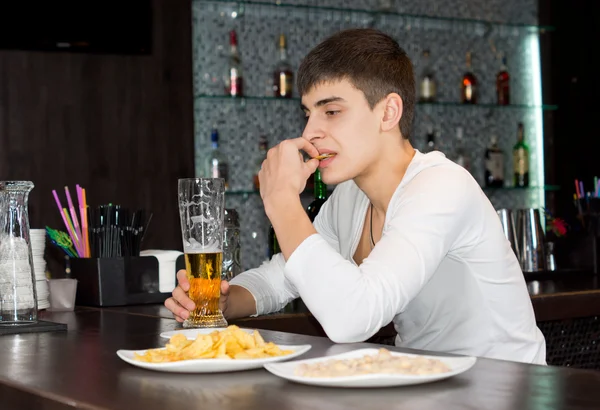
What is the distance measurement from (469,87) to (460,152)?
0.32 meters

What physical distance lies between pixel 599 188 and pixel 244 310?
64.5 inches

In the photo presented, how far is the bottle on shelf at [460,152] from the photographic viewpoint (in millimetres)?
4426

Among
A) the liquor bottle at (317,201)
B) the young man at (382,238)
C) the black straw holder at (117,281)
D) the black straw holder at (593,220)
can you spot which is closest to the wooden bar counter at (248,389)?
the young man at (382,238)

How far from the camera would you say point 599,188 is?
3.03 m

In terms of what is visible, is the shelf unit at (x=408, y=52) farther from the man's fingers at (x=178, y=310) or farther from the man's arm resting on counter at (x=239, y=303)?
the man's fingers at (x=178, y=310)

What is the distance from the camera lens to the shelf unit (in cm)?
397

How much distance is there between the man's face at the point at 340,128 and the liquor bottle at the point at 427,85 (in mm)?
2645

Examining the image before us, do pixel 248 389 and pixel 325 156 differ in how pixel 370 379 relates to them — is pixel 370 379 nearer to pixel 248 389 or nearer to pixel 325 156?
pixel 248 389

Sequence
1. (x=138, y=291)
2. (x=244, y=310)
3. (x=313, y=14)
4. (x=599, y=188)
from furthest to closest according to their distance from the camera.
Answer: (x=313, y=14)
(x=599, y=188)
(x=138, y=291)
(x=244, y=310)

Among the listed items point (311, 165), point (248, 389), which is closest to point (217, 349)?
point (248, 389)

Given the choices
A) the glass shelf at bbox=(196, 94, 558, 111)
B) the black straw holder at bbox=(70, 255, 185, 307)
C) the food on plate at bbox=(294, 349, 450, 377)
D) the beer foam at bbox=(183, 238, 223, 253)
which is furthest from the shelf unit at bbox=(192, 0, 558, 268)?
the food on plate at bbox=(294, 349, 450, 377)

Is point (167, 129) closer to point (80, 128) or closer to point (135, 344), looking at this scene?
point (80, 128)

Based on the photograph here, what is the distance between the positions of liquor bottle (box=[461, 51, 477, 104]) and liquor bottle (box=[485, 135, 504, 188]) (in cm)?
26

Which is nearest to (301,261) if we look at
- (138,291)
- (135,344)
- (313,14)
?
(135,344)
